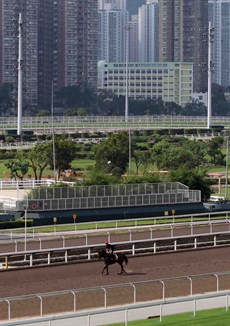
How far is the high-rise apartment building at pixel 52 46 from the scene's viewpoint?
168750 mm

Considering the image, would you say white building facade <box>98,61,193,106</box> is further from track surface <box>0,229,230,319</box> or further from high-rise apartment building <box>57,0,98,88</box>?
track surface <box>0,229,230,319</box>

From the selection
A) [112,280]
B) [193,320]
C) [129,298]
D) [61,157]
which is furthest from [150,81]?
[193,320]

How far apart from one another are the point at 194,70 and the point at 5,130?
97.4 metres

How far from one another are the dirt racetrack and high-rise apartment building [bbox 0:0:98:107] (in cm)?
13567

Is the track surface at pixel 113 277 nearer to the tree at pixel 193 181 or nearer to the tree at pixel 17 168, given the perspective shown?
the tree at pixel 193 181

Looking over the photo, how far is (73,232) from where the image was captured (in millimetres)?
40156

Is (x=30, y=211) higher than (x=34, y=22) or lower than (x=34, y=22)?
lower

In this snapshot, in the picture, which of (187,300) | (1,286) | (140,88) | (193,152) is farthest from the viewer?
(140,88)

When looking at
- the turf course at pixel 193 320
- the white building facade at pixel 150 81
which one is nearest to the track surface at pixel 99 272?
the turf course at pixel 193 320

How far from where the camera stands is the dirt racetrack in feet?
82.9

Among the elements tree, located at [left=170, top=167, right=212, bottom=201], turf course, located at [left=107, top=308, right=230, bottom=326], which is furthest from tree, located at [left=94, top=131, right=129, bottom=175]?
→ turf course, located at [left=107, top=308, right=230, bottom=326]

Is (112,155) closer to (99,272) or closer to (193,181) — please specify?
(193,181)

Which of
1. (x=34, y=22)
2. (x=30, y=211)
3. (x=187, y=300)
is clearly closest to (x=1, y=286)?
(x=187, y=300)

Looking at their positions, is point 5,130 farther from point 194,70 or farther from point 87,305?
point 194,70
